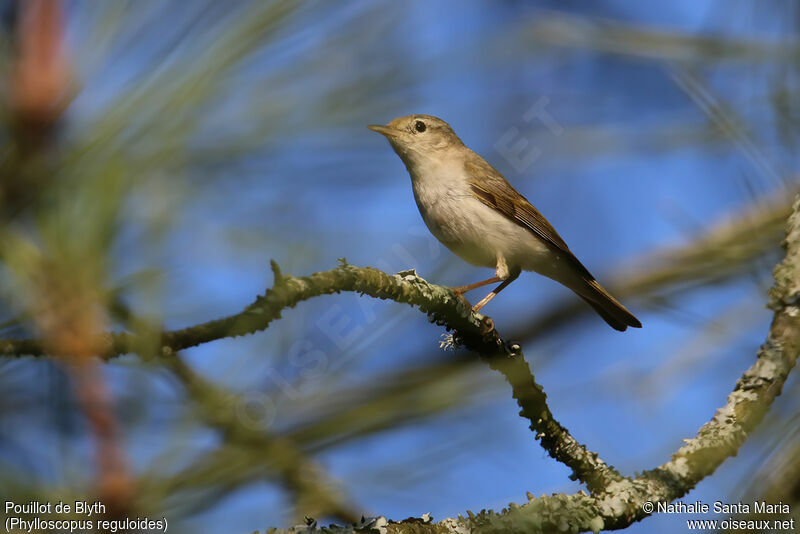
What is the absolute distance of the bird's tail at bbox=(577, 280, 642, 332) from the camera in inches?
172

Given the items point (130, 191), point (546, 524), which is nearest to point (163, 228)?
point (130, 191)

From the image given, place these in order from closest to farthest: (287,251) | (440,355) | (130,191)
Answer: (130,191)
(287,251)
(440,355)

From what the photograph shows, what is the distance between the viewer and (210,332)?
4.74 feet

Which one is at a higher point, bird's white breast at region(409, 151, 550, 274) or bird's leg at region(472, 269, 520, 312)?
bird's white breast at region(409, 151, 550, 274)

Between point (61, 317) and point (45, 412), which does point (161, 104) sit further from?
point (45, 412)

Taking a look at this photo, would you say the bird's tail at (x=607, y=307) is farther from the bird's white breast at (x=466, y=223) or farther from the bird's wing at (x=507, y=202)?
→ the bird's white breast at (x=466, y=223)

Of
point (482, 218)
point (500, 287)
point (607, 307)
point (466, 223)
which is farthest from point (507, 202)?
point (607, 307)

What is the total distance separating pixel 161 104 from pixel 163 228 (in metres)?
0.30

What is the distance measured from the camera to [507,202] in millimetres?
4977

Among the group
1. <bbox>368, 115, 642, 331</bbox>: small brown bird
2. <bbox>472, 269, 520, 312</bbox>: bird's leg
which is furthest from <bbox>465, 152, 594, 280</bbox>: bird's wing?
<bbox>472, 269, 520, 312</bbox>: bird's leg

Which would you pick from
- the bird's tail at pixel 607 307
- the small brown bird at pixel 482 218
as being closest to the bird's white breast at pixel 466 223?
the small brown bird at pixel 482 218

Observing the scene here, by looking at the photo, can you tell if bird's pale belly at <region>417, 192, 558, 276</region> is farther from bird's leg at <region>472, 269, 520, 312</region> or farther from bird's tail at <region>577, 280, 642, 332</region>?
bird's tail at <region>577, 280, 642, 332</region>

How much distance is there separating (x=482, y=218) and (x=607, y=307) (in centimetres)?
93

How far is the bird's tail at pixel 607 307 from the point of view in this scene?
436cm
